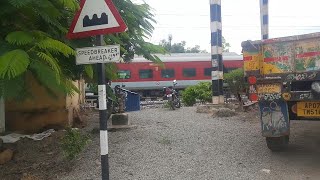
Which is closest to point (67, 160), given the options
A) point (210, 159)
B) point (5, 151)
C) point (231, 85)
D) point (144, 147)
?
point (5, 151)

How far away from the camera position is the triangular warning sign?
4.07 m

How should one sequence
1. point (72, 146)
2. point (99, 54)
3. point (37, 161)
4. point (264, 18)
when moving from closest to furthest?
point (99, 54), point (72, 146), point (37, 161), point (264, 18)

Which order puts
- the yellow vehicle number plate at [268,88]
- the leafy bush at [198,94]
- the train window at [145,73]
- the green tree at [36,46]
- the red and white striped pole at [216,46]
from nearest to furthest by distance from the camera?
the green tree at [36,46] → the yellow vehicle number plate at [268,88] → the red and white striped pole at [216,46] → the leafy bush at [198,94] → the train window at [145,73]

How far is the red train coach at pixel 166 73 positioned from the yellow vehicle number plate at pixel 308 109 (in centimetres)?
2118

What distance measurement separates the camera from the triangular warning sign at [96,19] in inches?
160

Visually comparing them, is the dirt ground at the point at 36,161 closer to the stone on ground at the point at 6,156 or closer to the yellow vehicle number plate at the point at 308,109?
the stone on ground at the point at 6,156

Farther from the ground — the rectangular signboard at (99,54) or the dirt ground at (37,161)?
the rectangular signboard at (99,54)

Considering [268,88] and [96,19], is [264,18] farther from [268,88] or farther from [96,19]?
[96,19]

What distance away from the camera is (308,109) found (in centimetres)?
604

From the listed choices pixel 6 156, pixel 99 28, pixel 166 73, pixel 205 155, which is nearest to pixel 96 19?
pixel 99 28

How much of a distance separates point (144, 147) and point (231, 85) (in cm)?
822

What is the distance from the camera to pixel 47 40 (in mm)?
3496

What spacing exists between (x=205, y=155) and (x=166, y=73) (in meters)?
21.5

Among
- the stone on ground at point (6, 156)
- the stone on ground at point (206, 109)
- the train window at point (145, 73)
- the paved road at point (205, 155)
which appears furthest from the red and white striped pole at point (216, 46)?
the train window at point (145, 73)
